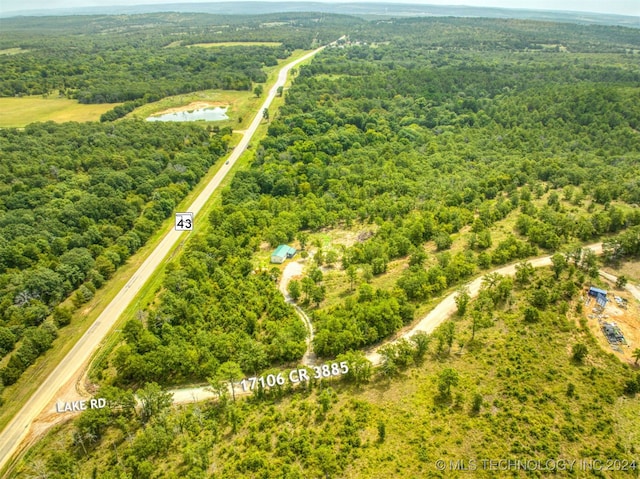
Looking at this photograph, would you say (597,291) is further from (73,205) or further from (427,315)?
(73,205)

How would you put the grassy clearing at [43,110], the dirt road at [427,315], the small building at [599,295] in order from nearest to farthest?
the dirt road at [427,315] < the small building at [599,295] < the grassy clearing at [43,110]

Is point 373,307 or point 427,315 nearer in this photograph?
point 373,307

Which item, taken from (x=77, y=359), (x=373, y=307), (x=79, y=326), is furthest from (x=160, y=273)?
(x=373, y=307)

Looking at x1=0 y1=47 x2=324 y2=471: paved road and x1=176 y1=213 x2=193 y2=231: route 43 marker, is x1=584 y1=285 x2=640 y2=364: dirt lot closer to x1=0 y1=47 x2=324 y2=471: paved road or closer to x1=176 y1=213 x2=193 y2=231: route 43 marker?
x1=0 y1=47 x2=324 y2=471: paved road

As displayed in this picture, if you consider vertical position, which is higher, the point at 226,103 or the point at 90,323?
the point at 226,103

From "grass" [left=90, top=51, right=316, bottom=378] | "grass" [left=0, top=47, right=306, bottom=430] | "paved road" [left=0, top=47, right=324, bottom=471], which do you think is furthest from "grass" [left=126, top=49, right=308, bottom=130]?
"paved road" [left=0, top=47, right=324, bottom=471]

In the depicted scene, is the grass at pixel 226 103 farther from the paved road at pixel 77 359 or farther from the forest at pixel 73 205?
the paved road at pixel 77 359

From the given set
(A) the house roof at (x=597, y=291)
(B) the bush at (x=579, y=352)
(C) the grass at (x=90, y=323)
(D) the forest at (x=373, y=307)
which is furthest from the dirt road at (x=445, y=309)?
(C) the grass at (x=90, y=323)
